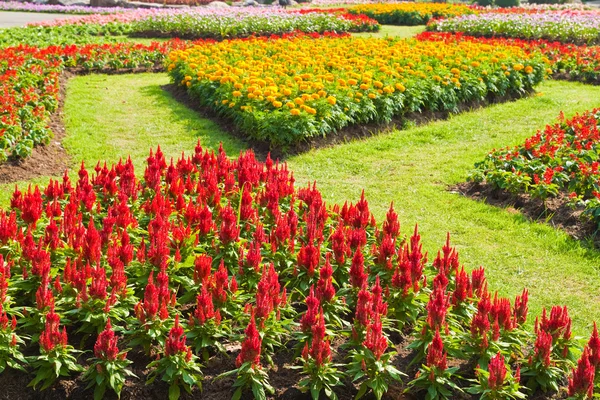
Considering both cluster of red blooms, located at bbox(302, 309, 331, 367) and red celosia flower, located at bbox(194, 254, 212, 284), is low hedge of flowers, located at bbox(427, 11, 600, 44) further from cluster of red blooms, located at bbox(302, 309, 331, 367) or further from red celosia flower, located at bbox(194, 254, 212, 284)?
cluster of red blooms, located at bbox(302, 309, 331, 367)

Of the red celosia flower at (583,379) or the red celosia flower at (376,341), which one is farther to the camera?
the red celosia flower at (376,341)

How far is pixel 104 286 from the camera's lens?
4289 millimetres

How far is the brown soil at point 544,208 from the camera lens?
6.99 metres

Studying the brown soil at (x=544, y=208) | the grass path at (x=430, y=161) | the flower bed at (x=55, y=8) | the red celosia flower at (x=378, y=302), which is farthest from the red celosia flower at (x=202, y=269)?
the flower bed at (x=55, y=8)

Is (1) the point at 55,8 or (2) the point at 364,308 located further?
(1) the point at 55,8

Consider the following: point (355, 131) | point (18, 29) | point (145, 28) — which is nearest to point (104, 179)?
point (355, 131)

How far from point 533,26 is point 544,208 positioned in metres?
14.6

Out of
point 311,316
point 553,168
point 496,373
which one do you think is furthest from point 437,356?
point 553,168

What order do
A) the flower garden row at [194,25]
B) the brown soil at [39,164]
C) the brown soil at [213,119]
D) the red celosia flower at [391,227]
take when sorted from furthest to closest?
1. the flower garden row at [194,25]
2. the brown soil at [213,119]
3. the brown soil at [39,164]
4. the red celosia flower at [391,227]

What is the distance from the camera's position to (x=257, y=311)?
13.8ft

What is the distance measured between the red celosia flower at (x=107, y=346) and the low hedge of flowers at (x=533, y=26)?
61.3ft

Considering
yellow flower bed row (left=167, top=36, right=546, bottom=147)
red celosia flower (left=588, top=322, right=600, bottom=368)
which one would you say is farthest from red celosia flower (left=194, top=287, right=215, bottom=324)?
yellow flower bed row (left=167, top=36, right=546, bottom=147)

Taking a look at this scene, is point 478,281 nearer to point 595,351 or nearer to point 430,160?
point 595,351

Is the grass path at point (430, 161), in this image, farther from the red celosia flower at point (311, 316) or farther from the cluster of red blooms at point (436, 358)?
the red celosia flower at point (311, 316)
